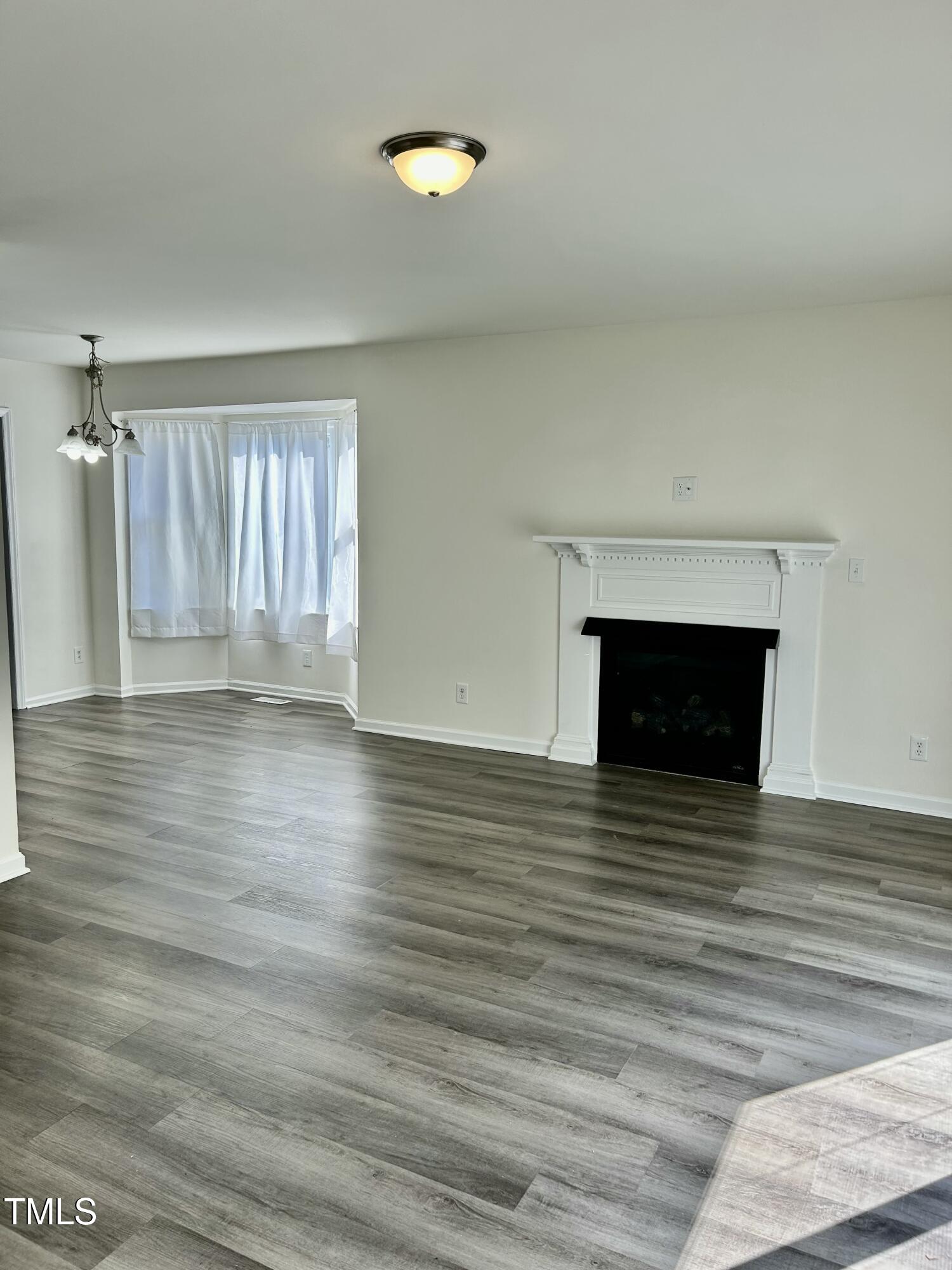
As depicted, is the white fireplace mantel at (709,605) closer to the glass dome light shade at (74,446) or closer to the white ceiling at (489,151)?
the white ceiling at (489,151)

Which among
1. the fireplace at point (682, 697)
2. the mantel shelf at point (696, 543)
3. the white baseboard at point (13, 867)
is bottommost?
the white baseboard at point (13, 867)

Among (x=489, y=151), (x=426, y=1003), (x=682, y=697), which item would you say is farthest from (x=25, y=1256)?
(x=682, y=697)

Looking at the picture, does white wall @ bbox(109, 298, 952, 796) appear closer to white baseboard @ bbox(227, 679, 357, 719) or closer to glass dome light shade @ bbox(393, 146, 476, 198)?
white baseboard @ bbox(227, 679, 357, 719)

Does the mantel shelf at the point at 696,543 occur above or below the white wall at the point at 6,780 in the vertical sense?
above

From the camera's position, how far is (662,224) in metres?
3.16

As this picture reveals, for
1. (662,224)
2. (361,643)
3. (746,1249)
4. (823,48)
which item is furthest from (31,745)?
(823,48)

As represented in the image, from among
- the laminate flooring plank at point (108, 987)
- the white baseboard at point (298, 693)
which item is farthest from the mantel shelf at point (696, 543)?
the laminate flooring plank at point (108, 987)

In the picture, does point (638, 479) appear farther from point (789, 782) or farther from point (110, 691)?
point (110, 691)

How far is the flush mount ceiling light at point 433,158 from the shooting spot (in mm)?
2451

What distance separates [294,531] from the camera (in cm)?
679

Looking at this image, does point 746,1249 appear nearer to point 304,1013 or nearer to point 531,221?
point 304,1013

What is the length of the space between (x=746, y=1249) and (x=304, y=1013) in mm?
1316

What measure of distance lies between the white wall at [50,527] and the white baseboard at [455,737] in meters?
2.46

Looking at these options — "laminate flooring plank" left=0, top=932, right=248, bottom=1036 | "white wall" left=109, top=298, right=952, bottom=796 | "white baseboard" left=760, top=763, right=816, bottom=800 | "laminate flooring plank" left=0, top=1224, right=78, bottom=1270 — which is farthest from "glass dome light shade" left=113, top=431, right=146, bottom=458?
"laminate flooring plank" left=0, top=1224, right=78, bottom=1270
